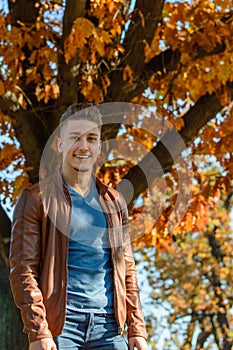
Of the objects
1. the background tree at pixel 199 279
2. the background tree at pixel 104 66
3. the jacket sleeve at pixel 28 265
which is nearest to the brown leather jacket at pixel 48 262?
the jacket sleeve at pixel 28 265

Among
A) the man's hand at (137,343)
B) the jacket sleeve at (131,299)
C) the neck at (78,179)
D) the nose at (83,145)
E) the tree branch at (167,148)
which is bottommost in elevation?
the man's hand at (137,343)

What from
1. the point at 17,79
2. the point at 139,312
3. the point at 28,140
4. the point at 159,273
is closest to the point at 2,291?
the point at 28,140

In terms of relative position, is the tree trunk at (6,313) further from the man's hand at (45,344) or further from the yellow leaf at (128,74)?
the man's hand at (45,344)

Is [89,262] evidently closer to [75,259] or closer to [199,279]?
[75,259]

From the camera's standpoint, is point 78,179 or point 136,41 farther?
point 136,41

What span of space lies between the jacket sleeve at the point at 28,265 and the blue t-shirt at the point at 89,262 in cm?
15

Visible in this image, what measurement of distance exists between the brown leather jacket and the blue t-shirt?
0.03 metres

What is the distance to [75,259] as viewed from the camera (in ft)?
10.6

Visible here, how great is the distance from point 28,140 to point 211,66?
2.04m

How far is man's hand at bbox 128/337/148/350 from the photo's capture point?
10.9ft

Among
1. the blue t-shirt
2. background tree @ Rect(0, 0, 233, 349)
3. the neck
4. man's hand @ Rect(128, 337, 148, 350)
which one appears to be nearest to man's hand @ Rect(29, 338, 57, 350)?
the blue t-shirt

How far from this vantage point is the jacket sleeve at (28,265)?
10.1ft

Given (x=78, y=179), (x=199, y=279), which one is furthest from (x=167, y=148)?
(x=199, y=279)

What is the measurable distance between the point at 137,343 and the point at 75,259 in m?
0.50
